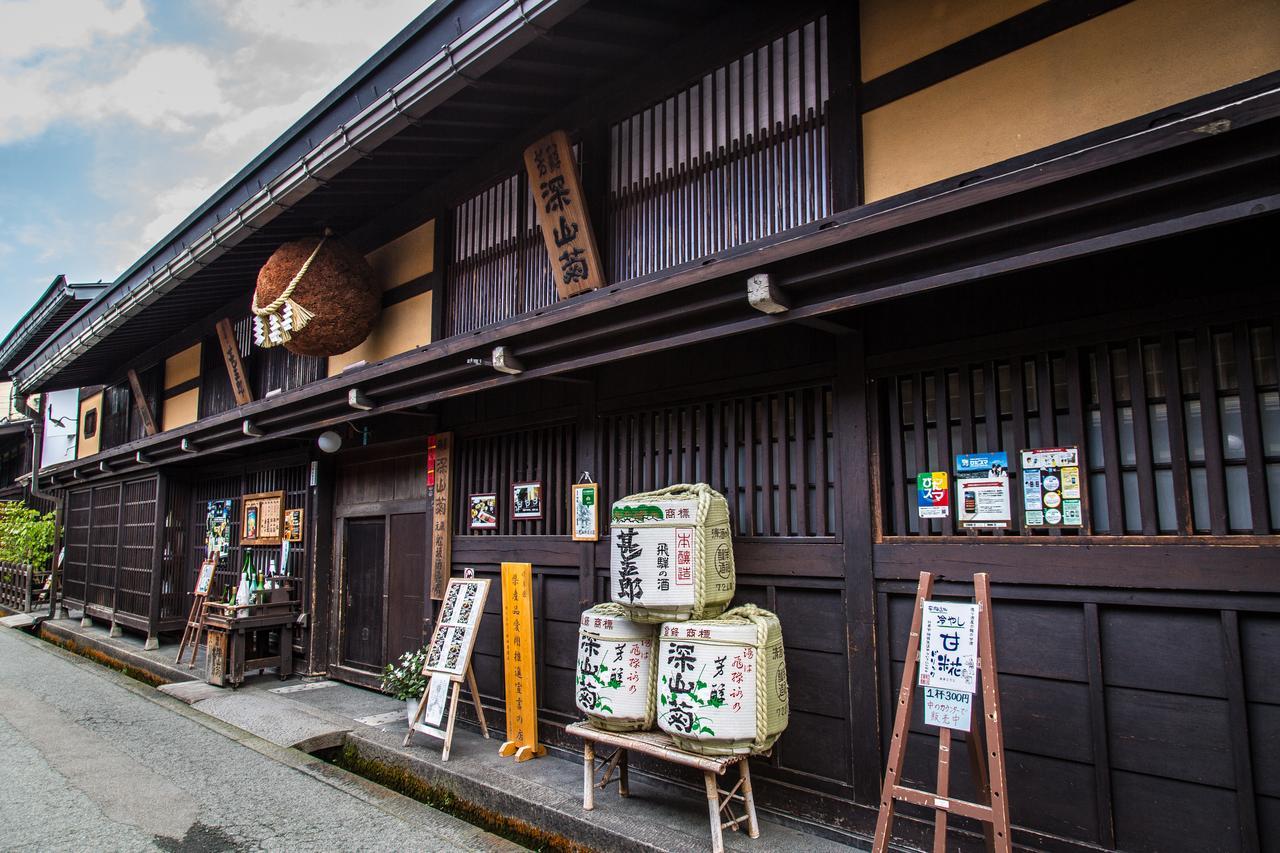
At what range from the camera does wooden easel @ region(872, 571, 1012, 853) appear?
3877 millimetres

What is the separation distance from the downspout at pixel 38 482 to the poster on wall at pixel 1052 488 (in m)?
22.4

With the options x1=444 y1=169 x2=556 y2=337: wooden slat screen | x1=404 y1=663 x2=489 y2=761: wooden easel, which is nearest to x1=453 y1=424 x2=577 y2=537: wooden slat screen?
x1=444 y1=169 x2=556 y2=337: wooden slat screen

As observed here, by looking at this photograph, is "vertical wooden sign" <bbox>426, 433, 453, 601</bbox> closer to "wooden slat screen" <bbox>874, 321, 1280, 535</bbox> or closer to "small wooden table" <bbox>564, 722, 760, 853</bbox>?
"small wooden table" <bbox>564, 722, 760, 853</bbox>

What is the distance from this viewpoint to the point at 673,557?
5484 millimetres

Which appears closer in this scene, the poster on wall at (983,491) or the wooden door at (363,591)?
the poster on wall at (983,491)

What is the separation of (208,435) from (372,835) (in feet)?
26.9

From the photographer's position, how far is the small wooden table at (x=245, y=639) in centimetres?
1091

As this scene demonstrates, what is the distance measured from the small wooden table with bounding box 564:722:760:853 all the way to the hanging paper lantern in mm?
6076

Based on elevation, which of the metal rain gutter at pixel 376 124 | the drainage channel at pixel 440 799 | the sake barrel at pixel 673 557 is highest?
the metal rain gutter at pixel 376 124

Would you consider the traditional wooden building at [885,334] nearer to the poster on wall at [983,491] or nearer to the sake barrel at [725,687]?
the poster on wall at [983,491]

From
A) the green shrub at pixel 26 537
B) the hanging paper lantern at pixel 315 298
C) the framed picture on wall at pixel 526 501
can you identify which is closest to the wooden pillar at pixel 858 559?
the framed picture on wall at pixel 526 501

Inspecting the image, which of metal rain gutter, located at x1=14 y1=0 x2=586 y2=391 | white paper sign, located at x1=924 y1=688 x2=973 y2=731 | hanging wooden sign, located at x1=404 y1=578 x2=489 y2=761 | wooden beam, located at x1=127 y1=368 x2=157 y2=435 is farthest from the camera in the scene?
wooden beam, located at x1=127 y1=368 x2=157 y2=435

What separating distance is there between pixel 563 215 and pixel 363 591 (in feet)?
21.3

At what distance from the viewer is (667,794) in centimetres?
629
